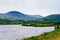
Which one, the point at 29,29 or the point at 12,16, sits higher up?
the point at 12,16

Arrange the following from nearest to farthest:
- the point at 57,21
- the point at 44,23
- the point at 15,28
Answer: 1. the point at 57,21
2. the point at 44,23
3. the point at 15,28

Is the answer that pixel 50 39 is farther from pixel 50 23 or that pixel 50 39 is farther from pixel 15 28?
pixel 15 28

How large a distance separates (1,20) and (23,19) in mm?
2070

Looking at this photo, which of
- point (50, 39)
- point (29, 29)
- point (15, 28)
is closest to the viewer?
point (50, 39)

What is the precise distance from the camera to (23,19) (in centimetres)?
1527

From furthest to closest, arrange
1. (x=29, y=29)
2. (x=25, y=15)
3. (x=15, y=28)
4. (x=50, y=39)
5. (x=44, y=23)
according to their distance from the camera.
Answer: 1. (x=15, y=28)
2. (x=29, y=29)
3. (x=44, y=23)
4. (x=25, y=15)
5. (x=50, y=39)

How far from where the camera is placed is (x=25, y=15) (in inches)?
559

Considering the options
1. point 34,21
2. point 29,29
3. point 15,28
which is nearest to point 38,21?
point 34,21

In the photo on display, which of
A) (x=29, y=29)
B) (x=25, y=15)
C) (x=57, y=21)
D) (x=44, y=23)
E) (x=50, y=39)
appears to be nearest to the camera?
(x=50, y=39)

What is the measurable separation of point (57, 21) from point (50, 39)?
6722mm

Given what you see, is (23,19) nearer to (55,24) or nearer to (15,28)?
(55,24)

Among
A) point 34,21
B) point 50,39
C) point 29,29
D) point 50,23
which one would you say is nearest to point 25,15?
point 34,21

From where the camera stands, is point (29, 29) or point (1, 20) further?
point (29, 29)

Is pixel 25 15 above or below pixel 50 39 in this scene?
above
